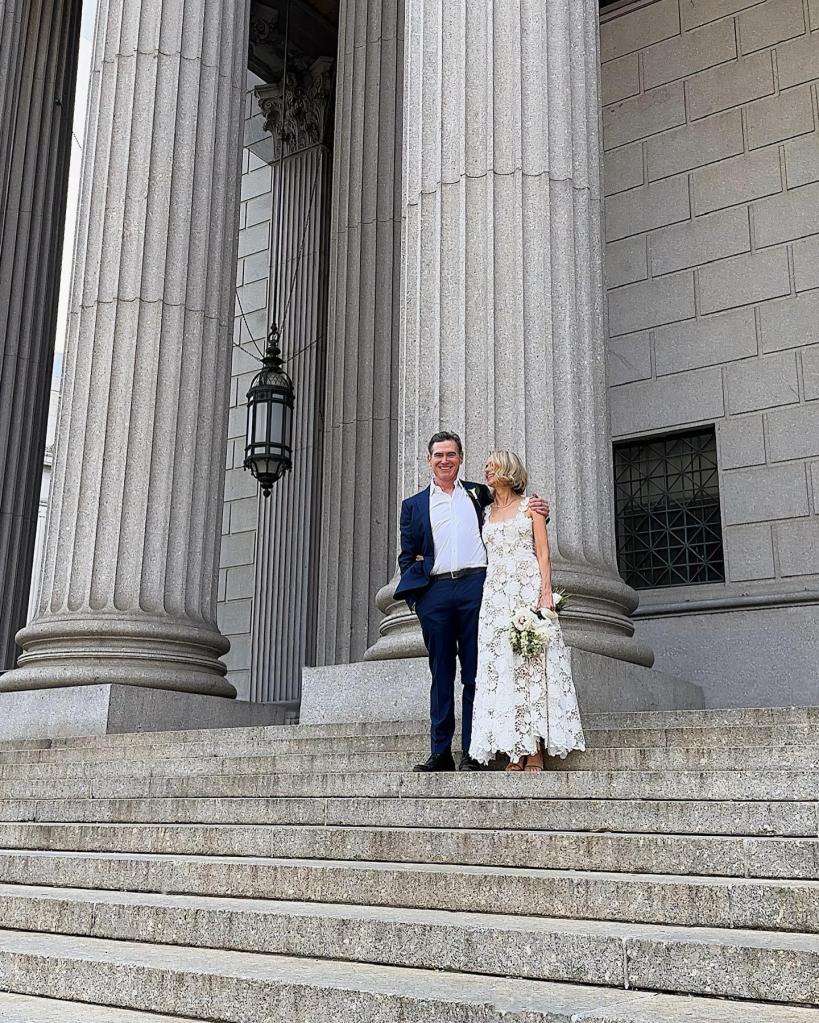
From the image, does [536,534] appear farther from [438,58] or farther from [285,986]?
[438,58]

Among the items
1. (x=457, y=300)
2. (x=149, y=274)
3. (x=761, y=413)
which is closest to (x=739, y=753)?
(x=457, y=300)

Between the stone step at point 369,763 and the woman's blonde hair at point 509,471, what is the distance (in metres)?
1.61

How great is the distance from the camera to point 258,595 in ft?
61.4

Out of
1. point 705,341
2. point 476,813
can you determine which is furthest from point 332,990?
point 705,341

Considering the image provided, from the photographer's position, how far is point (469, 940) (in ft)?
12.3

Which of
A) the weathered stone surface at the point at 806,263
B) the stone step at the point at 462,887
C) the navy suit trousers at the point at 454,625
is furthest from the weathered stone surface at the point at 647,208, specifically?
the stone step at the point at 462,887

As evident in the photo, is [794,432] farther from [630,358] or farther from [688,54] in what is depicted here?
[688,54]

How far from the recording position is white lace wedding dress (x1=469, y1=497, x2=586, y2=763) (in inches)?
252

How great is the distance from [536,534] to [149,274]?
18.6ft

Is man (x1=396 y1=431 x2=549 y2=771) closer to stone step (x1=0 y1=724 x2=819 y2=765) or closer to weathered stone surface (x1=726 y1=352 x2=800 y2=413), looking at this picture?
stone step (x1=0 y1=724 x2=819 y2=765)

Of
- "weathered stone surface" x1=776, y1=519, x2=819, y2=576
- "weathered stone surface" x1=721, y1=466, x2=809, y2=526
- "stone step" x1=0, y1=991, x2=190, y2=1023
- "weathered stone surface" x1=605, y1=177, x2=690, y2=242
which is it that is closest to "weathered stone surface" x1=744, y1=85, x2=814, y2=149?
"weathered stone surface" x1=605, y1=177, x2=690, y2=242

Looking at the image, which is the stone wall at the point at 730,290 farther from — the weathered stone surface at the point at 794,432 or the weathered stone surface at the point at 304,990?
the weathered stone surface at the point at 304,990

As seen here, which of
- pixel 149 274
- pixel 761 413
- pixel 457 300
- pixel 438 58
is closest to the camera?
pixel 457 300

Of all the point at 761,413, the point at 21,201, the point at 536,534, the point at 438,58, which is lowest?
the point at 536,534
